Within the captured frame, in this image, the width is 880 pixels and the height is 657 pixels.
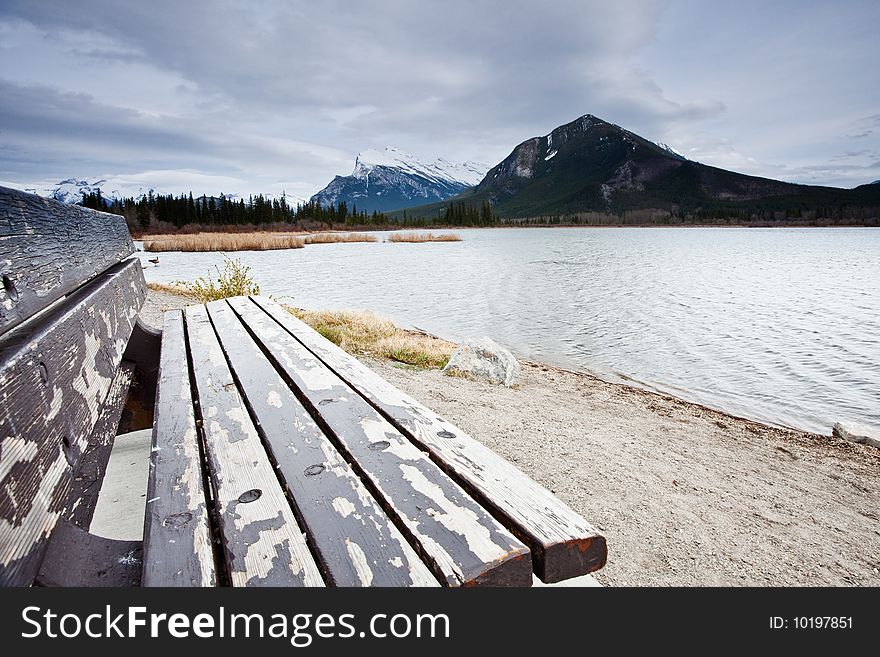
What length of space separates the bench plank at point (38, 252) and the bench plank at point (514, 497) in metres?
1.08

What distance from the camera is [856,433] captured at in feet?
17.2

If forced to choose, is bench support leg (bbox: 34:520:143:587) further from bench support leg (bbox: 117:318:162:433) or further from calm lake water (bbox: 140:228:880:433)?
calm lake water (bbox: 140:228:880:433)

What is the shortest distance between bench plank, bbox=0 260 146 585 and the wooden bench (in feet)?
0.04

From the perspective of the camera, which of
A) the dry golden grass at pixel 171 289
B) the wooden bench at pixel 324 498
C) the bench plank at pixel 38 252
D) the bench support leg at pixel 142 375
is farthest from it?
the dry golden grass at pixel 171 289

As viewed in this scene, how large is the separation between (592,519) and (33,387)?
9.89 ft

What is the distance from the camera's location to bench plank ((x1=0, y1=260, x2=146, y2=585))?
0.89 metres

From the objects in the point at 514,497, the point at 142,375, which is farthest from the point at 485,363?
the point at 514,497

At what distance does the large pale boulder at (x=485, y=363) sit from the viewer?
20.9ft

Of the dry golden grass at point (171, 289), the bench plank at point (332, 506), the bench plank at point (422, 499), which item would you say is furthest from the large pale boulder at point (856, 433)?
the dry golden grass at point (171, 289)

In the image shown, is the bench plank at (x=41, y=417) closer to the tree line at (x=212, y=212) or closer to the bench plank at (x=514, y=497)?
the bench plank at (x=514, y=497)

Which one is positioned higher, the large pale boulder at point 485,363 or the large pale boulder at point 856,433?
the large pale boulder at point 485,363

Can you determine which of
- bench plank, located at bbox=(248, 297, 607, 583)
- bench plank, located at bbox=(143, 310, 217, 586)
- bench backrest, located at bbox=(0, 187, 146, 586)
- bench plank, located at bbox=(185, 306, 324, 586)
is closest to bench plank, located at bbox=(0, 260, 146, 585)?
bench backrest, located at bbox=(0, 187, 146, 586)

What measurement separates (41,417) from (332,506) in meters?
0.68
